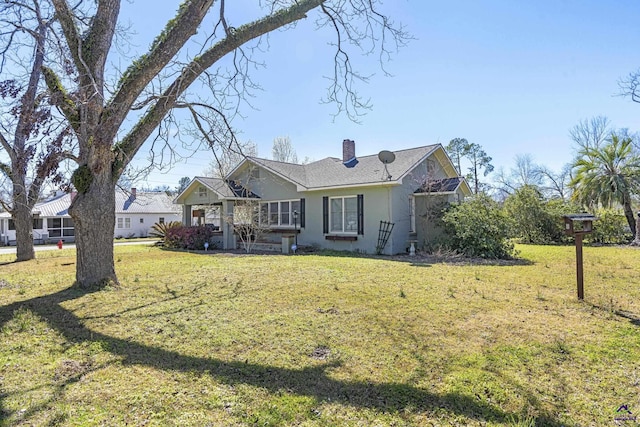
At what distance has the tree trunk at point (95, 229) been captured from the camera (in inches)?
262

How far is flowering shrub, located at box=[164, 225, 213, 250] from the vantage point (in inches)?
679

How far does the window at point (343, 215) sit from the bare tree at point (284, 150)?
20.4m

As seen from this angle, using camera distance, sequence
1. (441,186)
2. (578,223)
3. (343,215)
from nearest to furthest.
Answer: (578,223) < (441,186) < (343,215)

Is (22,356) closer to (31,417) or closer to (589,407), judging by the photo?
(31,417)

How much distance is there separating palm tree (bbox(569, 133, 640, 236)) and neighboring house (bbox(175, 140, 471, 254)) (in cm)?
809

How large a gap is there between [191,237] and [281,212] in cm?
438

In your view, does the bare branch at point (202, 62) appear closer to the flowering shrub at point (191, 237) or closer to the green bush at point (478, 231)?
the green bush at point (478, 231)

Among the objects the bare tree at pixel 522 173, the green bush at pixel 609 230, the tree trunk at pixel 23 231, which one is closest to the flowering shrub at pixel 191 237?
the tree trunk at pixel 23 231

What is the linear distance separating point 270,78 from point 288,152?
24.8 m

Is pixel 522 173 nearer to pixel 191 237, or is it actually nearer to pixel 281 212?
pixel 281 212

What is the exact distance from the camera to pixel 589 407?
294cm

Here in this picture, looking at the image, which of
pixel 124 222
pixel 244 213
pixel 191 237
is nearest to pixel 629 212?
pixel 244 213

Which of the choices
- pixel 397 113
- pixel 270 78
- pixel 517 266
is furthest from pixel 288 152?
pixel 517 266

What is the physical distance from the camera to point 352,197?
14.5m
